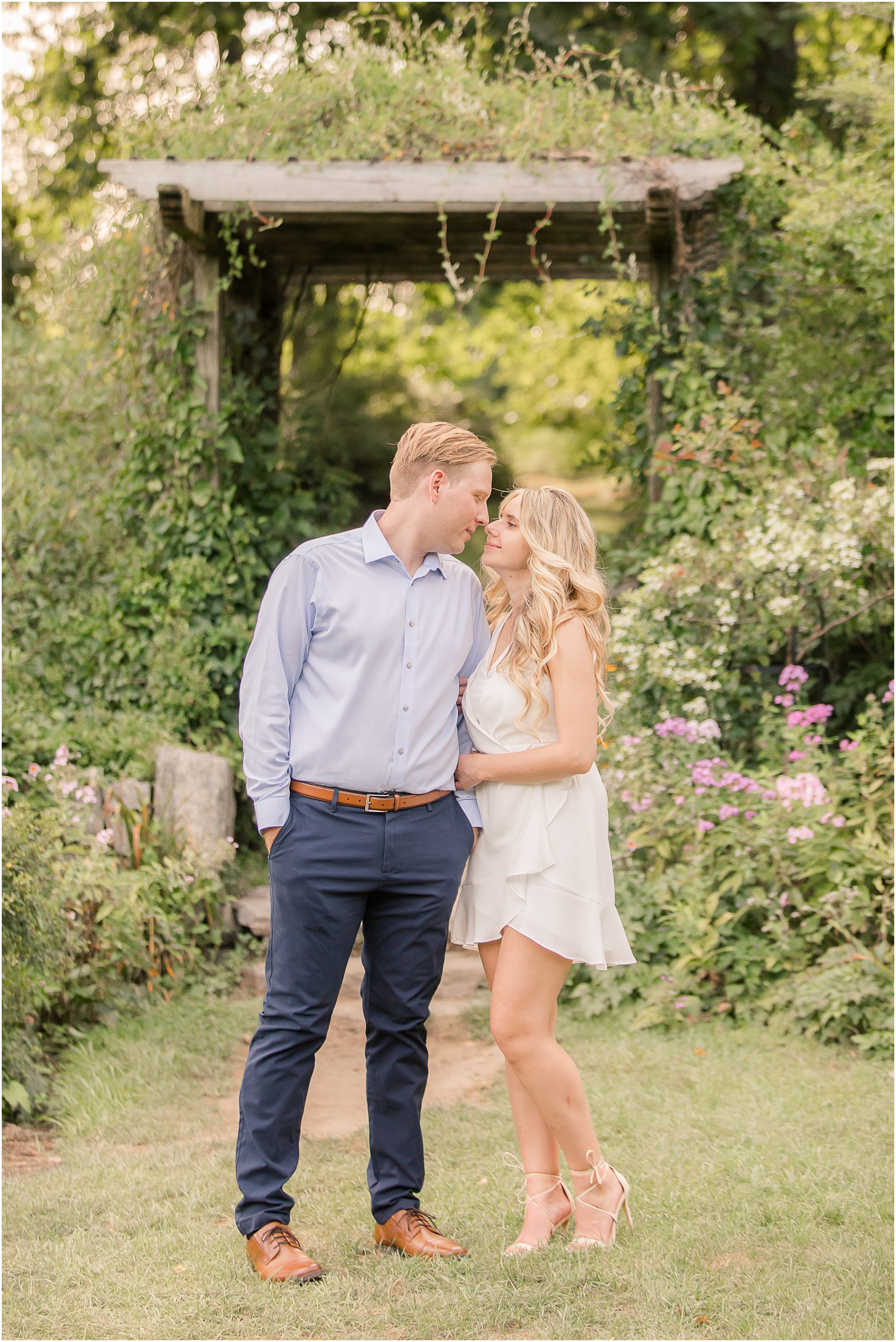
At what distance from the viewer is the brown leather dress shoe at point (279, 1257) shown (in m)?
2.59

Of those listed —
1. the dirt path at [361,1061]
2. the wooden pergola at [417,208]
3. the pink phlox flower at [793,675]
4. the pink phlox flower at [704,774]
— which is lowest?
the dirt path at [361,1061]

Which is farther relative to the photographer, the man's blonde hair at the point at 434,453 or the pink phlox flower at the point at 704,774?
the pink phlox flower at the point at 704,774

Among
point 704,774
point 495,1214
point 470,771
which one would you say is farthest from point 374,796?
point 704,774

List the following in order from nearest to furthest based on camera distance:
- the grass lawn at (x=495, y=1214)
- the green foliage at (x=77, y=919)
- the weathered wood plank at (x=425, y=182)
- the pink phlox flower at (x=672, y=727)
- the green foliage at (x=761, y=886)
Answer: the grass lawn at (x=495, y=1214) → the green foliage at (x=77, y=919) → the green foliage at (x=761, y=886) → the pink phlox flower at (x=672, y=727) → the weathered wood plank at (x=425, y=182)

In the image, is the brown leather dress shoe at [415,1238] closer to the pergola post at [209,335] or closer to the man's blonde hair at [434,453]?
the man's blonde hair at [434,453]

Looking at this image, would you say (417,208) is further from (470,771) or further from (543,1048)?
(543,1048)

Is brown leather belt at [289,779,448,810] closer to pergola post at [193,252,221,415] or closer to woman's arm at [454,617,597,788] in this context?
woman's arm at [454,617,597,788]

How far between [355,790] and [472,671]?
1.55 feet

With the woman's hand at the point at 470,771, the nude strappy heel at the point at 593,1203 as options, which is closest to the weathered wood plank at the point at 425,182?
the woman's hand at the point at 470,771

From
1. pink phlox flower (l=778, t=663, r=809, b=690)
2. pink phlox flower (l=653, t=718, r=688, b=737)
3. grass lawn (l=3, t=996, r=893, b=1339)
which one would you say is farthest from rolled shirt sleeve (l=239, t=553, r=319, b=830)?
pink phlox flower (l=778, t=663, r=809, b=690)

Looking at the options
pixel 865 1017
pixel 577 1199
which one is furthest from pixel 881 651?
pixel 577 1199

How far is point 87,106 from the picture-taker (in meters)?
9.85

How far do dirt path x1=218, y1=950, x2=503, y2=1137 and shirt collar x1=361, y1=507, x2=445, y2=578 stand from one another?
64.9 inches

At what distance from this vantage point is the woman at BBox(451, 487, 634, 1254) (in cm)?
266
